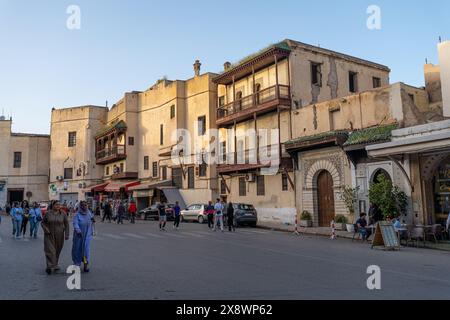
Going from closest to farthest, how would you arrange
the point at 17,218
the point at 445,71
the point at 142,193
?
the point at 17,218
the point at 445,71
the point at 142,193

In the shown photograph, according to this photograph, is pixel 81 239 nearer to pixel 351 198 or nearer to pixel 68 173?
pixel 351 198

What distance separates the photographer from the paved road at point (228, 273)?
23.4 ft

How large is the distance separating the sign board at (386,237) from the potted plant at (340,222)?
694 cm

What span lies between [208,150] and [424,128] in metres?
18.9

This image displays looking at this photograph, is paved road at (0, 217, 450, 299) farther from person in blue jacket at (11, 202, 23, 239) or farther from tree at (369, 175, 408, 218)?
tree at (369, 175, 408, 218)

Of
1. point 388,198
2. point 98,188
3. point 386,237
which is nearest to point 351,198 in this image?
point 388,198

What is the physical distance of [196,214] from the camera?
2939cm

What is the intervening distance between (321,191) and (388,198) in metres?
6.28

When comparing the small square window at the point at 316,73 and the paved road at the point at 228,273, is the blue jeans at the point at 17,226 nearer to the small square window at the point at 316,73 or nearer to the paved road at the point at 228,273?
the paved road at the point at 228,273

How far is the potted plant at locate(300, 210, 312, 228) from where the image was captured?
2452 centimetres

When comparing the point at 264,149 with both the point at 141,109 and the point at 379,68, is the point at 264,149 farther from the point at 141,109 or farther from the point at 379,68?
the point at 141,109

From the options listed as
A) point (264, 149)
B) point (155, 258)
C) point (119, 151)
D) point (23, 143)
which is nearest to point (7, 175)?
point (23, 143)

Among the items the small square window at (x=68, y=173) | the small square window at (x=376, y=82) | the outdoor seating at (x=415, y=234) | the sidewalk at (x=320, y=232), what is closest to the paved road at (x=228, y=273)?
the sidewalk at (x=320, y=232)

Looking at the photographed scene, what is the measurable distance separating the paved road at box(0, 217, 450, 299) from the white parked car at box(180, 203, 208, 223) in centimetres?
1437
